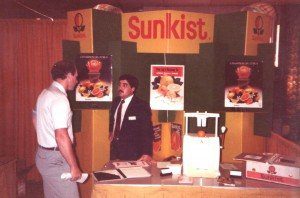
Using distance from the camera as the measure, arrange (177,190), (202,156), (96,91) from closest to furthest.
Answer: (177,190) < (202,156) < (96,91)

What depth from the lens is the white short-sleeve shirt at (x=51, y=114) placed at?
2.72 m

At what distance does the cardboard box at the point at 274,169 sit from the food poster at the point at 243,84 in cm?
127

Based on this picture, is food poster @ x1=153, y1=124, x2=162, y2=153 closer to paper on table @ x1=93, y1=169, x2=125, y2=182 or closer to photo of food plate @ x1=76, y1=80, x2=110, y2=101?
photo of food plate @ x1=76, y1=80, x2=110, y2=101

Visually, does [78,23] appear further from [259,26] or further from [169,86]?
[259,26]

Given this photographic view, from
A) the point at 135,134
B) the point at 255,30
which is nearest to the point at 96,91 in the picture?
the point at 135,134

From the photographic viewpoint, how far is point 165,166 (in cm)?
305

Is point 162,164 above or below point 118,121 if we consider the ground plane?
below

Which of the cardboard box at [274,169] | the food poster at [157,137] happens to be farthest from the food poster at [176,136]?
the cardboard box at [274,169]

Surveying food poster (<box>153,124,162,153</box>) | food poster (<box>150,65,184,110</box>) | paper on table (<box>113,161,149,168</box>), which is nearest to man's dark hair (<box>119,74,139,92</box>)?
food poster (<box>150,65,184,110</box>)

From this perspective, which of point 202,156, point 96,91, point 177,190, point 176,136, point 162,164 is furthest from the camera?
point 176,136

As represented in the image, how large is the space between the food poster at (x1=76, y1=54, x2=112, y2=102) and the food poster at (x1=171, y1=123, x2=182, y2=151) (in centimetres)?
96

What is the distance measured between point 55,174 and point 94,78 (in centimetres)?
163

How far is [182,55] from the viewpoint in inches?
173

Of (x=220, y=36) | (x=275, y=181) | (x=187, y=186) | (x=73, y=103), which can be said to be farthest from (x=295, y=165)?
(x=73, y=103)
